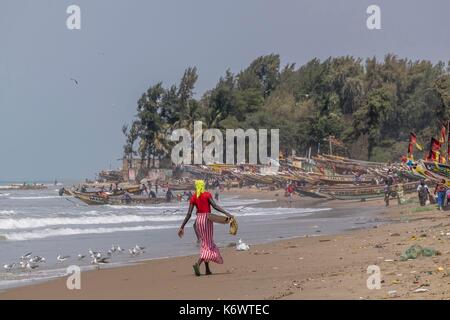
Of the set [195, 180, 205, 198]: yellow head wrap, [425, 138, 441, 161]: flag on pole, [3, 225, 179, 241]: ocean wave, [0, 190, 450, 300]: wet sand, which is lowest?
[3, 225, 179, 241]: ocean wave

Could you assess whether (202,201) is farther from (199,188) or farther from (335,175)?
(335,175)

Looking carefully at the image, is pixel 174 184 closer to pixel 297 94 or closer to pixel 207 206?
pixel 297 94

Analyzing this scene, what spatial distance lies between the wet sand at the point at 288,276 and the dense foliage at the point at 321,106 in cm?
4840

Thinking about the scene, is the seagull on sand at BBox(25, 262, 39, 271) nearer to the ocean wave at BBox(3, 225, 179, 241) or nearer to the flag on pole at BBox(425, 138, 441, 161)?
the ocean wave at BBox(3, 225, 179, 241)

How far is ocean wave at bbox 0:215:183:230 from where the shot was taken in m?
33.9

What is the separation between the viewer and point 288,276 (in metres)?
12.5

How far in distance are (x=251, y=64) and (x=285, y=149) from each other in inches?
1161

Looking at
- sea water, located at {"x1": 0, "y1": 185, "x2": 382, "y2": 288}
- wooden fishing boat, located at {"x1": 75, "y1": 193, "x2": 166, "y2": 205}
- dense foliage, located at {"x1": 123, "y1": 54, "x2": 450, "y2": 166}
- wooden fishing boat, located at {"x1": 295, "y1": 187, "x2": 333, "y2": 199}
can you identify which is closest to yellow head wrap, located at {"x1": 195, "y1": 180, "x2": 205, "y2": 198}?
sea water, located at {"x1": 0, "y1": 185, "x2": 382, "y2": 288}

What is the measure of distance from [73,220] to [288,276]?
25638 millimetres

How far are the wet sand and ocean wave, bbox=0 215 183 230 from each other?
17.7 metres

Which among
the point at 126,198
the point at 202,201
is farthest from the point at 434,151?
the point at 126,198

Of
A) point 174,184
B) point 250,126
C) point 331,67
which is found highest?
point 331,67
